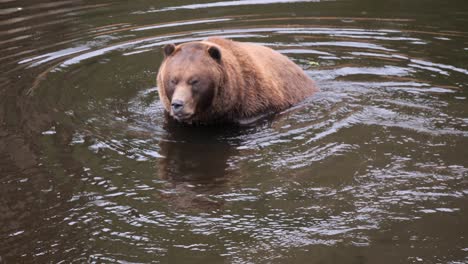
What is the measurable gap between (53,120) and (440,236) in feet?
17.3

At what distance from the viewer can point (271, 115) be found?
29.6 ft

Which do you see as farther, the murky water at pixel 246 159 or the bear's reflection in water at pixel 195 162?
the bear's reflection in water at pixel 195 162

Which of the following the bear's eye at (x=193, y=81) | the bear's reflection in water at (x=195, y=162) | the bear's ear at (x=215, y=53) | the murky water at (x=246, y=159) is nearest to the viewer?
the murky water at (x=246, y=159)

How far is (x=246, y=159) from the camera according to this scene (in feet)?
25.0

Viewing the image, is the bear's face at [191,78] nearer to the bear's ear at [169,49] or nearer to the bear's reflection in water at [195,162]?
the bear's ear at [169,49]

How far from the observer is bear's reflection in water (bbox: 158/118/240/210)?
6.76 m

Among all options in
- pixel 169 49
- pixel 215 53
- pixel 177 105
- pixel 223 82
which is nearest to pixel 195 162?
pixel 177 105

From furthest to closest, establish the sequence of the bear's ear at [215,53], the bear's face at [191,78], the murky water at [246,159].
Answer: the bear's ear at [215,53], the bear's face at [191,78], the murky water at [246,159]

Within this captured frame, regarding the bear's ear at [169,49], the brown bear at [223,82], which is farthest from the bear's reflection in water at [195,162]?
the bear's ear at [169,49]

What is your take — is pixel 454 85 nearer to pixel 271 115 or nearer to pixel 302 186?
pixel 271 115

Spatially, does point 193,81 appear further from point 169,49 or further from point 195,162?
point 195,162

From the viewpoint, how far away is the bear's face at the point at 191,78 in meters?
8.10

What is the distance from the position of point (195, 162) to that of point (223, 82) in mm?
1308

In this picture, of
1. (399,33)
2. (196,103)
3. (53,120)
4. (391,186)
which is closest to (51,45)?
(53,120)
